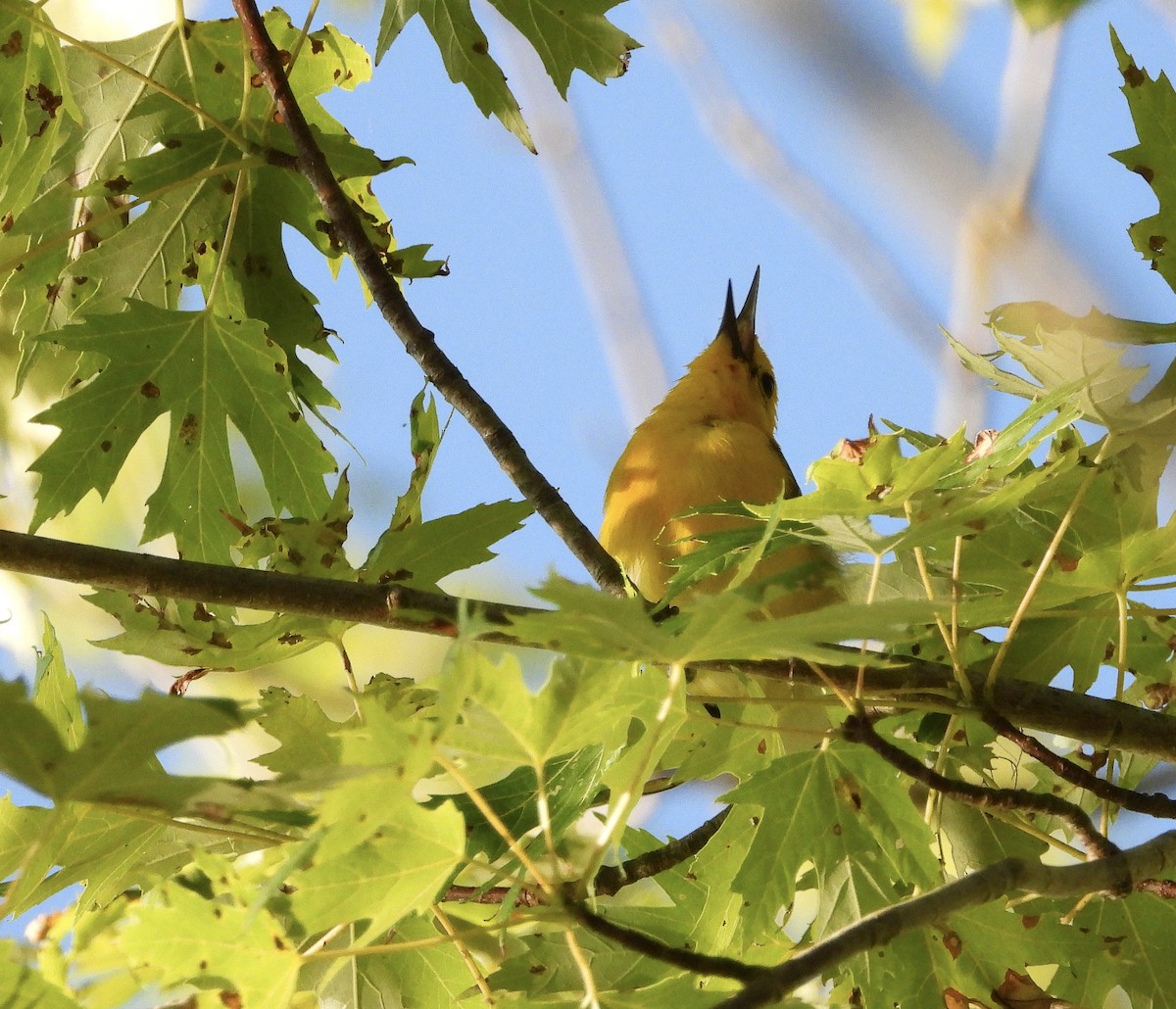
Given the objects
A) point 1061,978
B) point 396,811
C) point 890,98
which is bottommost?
point 1061,978

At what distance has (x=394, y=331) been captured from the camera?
196cm

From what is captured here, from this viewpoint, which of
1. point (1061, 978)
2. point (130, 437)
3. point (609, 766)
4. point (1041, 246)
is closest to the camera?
point (609, 766)

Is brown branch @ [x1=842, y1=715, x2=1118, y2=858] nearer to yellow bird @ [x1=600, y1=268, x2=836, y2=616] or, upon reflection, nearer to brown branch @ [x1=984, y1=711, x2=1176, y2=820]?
brown branch @ [x1=984, y1=711, x2=1176, y2=820]

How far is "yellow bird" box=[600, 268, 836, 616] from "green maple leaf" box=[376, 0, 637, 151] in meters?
0.91

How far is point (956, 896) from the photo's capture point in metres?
1.00

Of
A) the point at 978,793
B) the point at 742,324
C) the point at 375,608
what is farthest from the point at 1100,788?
the point at 742,324

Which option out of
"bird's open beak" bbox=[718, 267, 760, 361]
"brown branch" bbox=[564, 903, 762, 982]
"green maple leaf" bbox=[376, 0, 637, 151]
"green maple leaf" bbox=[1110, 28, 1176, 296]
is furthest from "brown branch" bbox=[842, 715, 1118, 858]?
"bird's open beak" bbox=[718, 267, 760, 361]

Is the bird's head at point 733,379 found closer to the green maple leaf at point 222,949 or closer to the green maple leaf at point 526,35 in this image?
the green maple leaf at point 526,35

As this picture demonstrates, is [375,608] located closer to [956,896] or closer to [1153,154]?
[956,896]

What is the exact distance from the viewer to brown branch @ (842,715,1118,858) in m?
1.26

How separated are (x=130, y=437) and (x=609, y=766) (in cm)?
102

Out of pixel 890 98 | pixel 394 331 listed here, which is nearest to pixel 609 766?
pixel 394 331

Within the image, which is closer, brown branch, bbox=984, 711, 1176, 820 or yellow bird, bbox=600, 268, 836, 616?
brown branch, bbox=984, 711, 1176, 820

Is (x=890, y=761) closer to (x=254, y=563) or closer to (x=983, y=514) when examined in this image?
(x=983, y=514)
